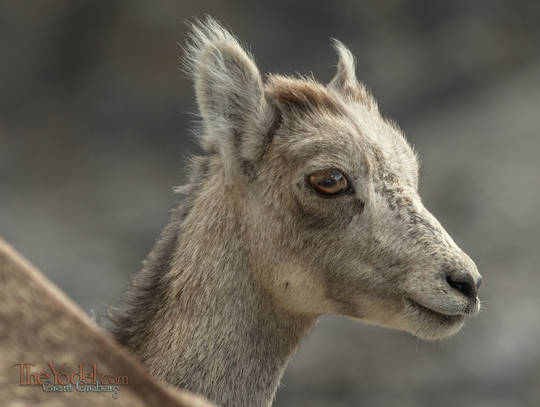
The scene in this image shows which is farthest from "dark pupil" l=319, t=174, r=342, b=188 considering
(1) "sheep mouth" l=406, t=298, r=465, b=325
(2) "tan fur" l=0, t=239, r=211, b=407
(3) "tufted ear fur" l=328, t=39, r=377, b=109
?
(2) "tan fur" l=0, t=239, r=211, b=407

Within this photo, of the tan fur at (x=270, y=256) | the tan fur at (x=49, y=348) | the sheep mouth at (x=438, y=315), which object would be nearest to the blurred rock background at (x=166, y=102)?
the tan fur at (x=270, y=256)

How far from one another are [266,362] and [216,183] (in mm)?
1154

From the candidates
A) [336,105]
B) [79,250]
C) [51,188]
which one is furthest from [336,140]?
[51,188]

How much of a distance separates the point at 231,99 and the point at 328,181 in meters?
0.82

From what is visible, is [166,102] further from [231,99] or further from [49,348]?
[49,348]

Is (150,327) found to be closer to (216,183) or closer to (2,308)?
(216,183)

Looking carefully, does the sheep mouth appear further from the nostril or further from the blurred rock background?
the blurred rock background

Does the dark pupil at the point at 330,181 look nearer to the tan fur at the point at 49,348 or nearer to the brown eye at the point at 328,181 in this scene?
the brown eye at the point at 328,181

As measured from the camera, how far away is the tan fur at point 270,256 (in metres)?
4.91

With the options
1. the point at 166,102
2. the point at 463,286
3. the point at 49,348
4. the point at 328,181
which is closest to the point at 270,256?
the point at 328,181

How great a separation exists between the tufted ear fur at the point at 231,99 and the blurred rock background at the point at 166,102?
10088 mm

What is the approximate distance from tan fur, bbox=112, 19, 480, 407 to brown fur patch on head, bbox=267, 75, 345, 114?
86 millimetres

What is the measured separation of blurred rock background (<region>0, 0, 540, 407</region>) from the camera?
15664 mm

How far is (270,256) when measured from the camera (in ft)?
16.5
